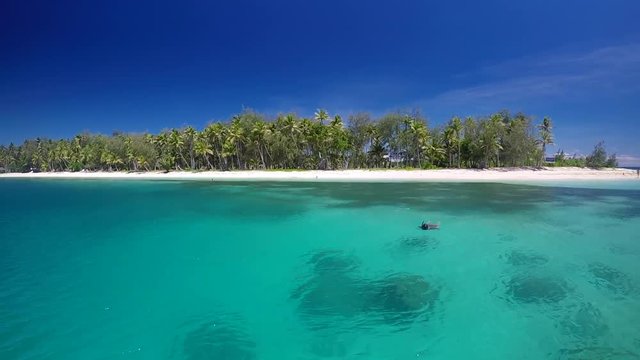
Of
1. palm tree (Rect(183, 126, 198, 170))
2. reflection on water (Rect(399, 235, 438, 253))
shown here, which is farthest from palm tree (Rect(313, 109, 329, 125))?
reflection on water (Rect(399, 235, 438, 253))

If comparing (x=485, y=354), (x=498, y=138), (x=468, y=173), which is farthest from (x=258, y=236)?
(x=498, y=138)

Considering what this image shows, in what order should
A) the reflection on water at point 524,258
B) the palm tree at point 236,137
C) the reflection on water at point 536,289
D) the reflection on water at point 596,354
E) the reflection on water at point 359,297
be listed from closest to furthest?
the reflection on water at point 596,354 < the reflection on water at point 359,297 < the reflection on water at point 536,289 < the reflection on water at point 524,258 < the palm tree at point 236,137

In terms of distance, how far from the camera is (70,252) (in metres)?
16.5

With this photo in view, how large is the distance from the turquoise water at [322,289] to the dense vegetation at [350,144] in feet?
167

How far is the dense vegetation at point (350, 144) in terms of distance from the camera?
72188 mm

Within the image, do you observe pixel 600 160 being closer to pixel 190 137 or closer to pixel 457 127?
pixel 457 127

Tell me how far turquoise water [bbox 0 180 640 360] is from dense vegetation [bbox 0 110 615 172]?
2009 inches

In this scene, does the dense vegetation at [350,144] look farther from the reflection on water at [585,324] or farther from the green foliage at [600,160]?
the reflection on water at [585,324]

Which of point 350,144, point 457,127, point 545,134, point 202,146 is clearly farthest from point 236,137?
point 545,134

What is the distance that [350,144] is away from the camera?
252 ft

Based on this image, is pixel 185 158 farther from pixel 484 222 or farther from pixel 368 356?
pixel 368 356

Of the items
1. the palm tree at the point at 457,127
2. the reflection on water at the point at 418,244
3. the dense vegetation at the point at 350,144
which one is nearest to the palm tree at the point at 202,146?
the dense vegetation at the point at 350,144

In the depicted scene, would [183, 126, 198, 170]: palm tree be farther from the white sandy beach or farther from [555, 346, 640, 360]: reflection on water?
[555, 346, 640, 360]: reflection on water

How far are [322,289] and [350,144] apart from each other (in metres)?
66.2
